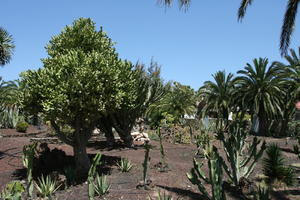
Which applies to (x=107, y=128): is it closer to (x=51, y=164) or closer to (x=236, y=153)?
→ (x=51, y=164)

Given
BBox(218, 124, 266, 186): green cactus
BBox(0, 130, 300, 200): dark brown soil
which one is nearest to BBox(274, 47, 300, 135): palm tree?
BBox(0, 130, 300, 200): dark brown soil

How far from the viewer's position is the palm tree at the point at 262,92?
90.2 feet

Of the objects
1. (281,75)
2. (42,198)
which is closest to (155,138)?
(42,198)

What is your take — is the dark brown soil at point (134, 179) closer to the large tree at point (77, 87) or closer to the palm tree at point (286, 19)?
the large tree at point (77, 87)

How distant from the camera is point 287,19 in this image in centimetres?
1098

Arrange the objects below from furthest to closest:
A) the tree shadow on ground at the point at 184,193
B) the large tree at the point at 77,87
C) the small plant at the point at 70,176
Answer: the small plant at the point at 70,176
the large tree at the point at 77,87
the tree shadow on ground at the point at 184,193

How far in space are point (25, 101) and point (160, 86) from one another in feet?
25.6

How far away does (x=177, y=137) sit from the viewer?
58.2ft

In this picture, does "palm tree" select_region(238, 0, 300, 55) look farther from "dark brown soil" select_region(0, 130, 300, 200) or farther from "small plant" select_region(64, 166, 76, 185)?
"small plant" select_region(64, 166, 76, 185)

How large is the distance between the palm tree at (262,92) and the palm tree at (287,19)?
16.6m

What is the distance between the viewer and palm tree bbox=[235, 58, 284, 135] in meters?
27.5

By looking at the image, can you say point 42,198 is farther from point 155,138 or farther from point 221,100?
point 221,100

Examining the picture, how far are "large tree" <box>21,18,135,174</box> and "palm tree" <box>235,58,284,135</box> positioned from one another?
20895 mm

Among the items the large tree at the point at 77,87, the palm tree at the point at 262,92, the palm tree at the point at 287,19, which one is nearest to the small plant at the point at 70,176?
the large tree at the point at 77,87
